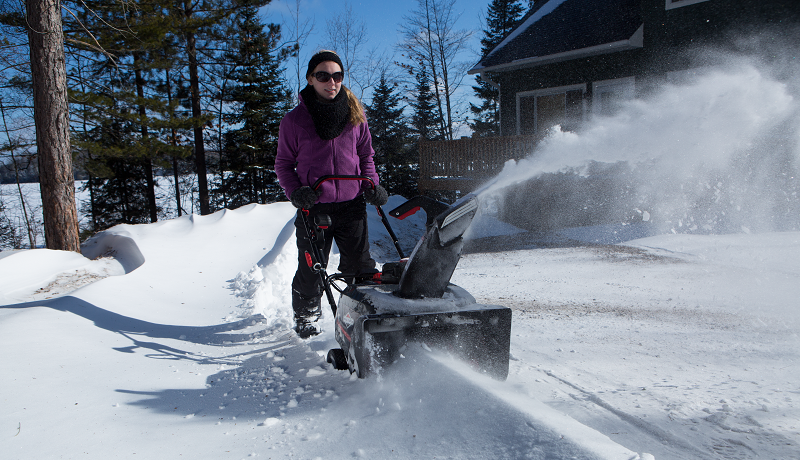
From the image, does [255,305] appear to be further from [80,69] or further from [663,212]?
[80,69]

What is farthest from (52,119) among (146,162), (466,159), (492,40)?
(492,40)

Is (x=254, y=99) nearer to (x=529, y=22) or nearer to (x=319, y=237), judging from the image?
(x=529, y=22)

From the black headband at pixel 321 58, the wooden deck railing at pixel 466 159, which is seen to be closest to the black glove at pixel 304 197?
the black headband at pixel 321 58

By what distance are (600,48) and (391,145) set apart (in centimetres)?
873

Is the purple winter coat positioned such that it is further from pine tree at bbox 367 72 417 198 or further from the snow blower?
pine tree at bbox 367 72 417 198

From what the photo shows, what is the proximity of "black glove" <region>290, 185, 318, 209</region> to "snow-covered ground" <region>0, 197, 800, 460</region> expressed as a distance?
1045 mm

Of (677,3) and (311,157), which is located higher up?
(677,3)

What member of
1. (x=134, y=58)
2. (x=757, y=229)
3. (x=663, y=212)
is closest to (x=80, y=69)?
(x=134, y=58)

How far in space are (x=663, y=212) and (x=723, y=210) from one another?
3.67 ft

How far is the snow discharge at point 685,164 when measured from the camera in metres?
5.59

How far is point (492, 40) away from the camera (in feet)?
104

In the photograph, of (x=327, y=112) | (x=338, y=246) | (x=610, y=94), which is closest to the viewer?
(x=327, y=112)

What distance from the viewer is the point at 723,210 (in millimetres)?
9070

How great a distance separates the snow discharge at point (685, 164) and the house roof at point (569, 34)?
67.1 inches
